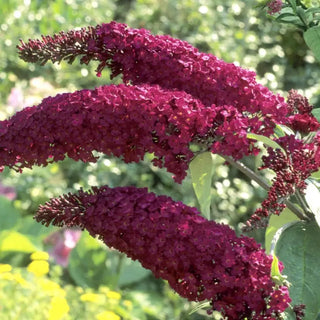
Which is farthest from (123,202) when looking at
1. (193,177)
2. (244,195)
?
(244,195)

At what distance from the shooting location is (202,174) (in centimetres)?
150

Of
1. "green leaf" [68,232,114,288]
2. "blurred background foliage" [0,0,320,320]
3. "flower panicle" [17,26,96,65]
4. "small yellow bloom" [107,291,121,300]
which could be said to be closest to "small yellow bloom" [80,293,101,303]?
"blurred background foliage" [0,0,320,320]

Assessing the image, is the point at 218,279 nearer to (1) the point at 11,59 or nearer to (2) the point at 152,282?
(2) the point at 152,282

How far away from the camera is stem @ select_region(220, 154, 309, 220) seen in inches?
58.9

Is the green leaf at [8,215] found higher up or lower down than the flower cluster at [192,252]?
higher up

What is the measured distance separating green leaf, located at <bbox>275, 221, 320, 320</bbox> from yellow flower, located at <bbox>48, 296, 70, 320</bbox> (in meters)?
1.86

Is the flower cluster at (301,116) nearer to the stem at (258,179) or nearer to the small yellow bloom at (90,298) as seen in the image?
the stem at (258,179)

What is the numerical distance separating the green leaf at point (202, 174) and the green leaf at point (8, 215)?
2.74m

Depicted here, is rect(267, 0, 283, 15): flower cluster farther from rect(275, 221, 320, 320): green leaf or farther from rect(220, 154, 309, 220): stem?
rect(275, 221, 320, 320): green leaf

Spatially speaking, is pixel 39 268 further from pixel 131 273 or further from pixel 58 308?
Result: pixel 131 273

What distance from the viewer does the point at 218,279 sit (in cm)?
129

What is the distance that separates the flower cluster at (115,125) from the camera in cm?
136

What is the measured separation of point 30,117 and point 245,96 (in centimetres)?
44

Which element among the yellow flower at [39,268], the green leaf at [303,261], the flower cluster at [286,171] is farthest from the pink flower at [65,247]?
the flower cluster at [286,171]
